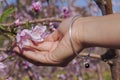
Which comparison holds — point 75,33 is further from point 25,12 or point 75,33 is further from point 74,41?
point 25,12

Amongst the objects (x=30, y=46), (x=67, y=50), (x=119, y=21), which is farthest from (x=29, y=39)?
(x=119, y=21)

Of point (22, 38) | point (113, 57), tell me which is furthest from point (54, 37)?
Result: point (113, 57)

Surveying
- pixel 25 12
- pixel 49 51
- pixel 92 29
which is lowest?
pixel 25 12

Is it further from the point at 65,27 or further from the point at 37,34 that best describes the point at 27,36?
the point at 65,27

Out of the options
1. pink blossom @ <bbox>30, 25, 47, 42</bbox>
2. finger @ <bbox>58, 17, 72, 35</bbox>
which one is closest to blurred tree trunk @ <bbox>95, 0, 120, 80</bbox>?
finger @ <bbox>58, 17, 72, 35</bbox>

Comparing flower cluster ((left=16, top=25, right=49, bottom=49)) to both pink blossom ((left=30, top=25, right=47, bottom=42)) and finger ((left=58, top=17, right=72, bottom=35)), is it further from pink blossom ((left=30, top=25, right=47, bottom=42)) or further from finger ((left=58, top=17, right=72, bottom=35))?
finger ((left=58, top=17, right=72, bottom=35))

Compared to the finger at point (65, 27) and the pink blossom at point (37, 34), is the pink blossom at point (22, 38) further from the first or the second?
the finger at point (65, 27)
